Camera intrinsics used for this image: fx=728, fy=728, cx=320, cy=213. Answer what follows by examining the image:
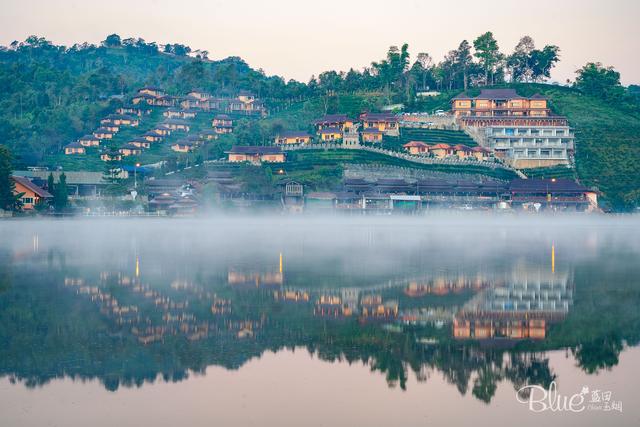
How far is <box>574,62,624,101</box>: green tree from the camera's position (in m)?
144

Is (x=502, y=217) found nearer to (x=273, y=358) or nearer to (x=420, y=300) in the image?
(x=420, y=300)

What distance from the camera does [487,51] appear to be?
152625 millimetres

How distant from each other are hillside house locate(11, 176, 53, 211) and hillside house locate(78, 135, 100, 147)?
1470 inches

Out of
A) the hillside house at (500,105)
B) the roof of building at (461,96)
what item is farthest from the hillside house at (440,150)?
the roof of building at (461,96)

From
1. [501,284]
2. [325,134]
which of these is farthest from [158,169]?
[501,284]

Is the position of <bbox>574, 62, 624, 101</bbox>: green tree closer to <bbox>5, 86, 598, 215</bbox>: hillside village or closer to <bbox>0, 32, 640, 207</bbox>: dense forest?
<bbox>0, 32, 640, 207</bbox>: dense forest

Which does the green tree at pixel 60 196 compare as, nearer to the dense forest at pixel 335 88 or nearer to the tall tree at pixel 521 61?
the dense forest at pixel 335 88

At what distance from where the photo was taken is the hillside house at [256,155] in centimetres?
10950

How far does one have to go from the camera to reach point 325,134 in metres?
121

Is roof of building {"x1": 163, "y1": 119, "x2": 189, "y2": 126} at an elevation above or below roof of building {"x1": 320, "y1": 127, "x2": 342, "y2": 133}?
above

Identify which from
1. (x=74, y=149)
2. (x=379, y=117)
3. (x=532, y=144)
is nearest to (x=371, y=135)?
(x=379, y=117)

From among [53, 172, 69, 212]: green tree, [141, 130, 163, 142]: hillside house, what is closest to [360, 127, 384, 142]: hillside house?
[141, 130, 163, 142]: hillside house

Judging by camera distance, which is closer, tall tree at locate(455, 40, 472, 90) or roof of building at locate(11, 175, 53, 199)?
roof of building at locate(11, 175, 53, 199)

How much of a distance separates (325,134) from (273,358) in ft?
341
